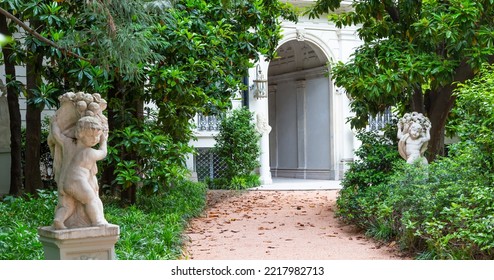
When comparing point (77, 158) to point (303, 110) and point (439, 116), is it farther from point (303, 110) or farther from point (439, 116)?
point (303, 110)

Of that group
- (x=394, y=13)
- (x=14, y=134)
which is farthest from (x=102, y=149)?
(x=394, y=13)

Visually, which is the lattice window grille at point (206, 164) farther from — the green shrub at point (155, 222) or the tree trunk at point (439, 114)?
the tree trunk at point (439, 114)

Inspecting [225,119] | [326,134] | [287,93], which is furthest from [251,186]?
[287,93]

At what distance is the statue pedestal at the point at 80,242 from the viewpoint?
5.63 m

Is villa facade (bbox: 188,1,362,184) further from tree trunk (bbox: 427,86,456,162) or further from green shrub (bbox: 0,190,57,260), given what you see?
green shrub (bbox: 0,190,57,260)

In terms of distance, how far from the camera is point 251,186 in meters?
19.8

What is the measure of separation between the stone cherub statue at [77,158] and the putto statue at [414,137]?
6.19 m

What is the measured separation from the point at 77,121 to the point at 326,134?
18.3 meters

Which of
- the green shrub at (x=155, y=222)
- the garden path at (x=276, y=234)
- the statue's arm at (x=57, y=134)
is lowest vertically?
the garden path at (x=276, y=234)

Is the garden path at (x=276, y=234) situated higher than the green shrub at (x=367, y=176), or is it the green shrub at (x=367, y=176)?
the green shrub at (x=367, y=176)

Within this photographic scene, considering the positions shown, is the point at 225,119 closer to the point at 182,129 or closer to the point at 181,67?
the point at 182,129

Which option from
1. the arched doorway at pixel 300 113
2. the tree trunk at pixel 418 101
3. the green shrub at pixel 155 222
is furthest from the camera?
the arched doorway at pixel 300 113

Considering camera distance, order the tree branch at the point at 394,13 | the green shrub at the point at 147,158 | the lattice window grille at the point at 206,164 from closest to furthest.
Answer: the green shrub at the point at 147,158, the tree branch at the point at 394,13, the lattice window grille at the point at 206,164

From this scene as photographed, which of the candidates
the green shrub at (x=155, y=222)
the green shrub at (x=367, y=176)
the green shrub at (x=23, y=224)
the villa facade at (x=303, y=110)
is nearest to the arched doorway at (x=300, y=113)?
the villa facade at (x=303, y=110)
